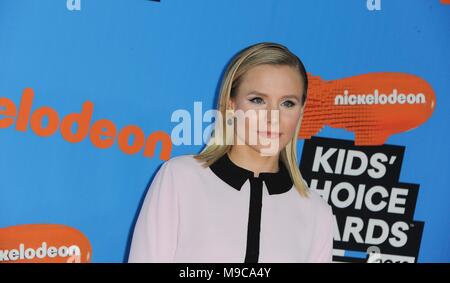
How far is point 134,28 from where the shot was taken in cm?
193

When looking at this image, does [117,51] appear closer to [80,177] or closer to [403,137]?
Result: [80,177]

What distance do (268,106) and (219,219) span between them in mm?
360

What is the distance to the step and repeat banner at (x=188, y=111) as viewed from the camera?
1888 millimetres

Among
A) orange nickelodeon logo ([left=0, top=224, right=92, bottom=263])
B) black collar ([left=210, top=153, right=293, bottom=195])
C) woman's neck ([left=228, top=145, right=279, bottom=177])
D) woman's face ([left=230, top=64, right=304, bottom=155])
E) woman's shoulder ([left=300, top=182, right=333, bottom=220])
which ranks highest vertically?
woman's face ([left=230, top=64, right=304, bottom=155])

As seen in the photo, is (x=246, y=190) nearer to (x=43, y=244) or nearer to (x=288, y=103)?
(x=288, y=103)

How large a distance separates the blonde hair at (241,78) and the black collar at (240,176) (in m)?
0.03

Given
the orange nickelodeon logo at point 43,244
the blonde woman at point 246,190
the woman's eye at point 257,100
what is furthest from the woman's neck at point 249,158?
the orange nickelodeon logo at point 43,244

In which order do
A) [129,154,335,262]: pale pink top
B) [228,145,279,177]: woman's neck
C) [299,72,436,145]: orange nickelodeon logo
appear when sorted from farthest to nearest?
[299,72,436,145]: orange nickelodeon logo → [228,145,279,177]: woman's neck → [129,154,335,262]: pale pink top

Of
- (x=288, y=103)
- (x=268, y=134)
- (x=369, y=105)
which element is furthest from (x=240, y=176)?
(x=369, y=105)

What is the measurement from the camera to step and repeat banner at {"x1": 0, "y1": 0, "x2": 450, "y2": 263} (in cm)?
189

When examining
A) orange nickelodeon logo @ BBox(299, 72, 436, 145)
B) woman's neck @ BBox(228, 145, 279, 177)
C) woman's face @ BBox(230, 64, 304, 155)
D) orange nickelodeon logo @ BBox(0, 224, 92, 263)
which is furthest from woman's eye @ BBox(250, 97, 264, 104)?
orange nickelodeon logo @ BBox(0, 224, 92, 263)

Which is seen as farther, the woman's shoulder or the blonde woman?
the woman's shoulder

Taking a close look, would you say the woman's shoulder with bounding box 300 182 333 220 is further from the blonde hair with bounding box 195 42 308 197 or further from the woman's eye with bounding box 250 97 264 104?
the woman's eye with bounding box 250 97 264 104

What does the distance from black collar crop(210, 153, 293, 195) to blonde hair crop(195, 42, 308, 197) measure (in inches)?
1.0
